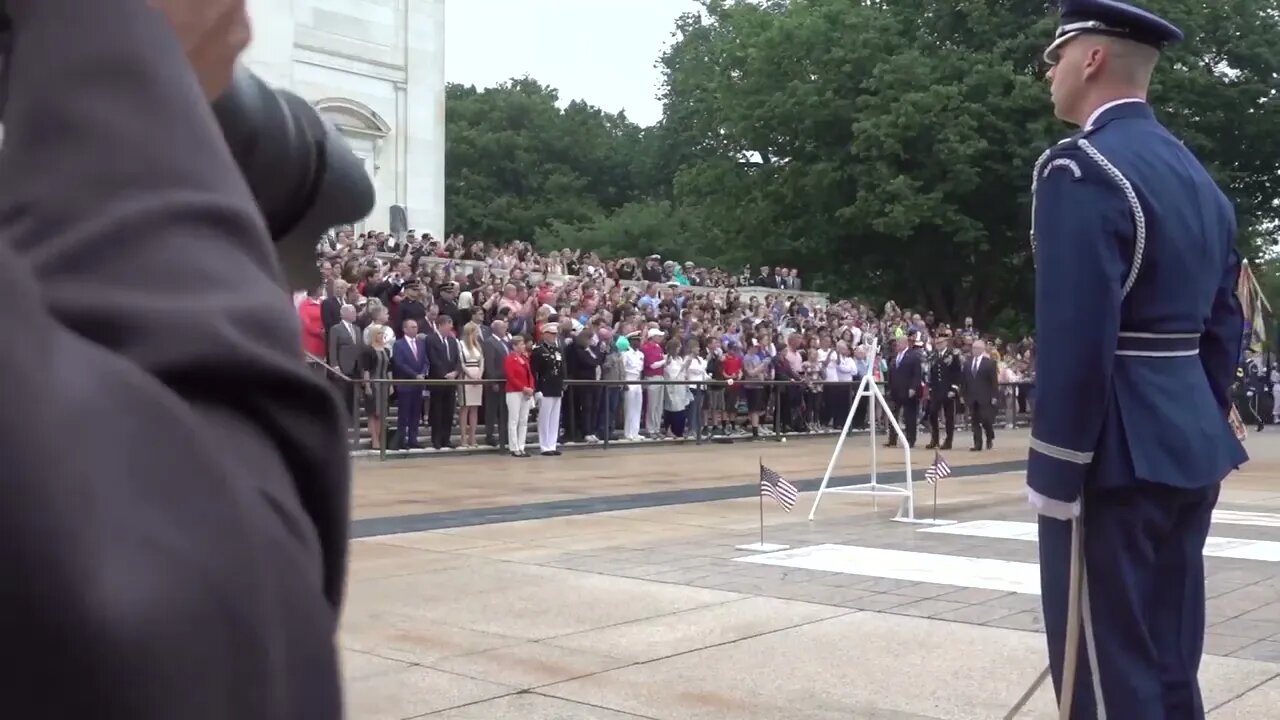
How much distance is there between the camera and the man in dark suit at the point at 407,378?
15.4 m

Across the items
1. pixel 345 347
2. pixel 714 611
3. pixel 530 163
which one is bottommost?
pixel 714 611

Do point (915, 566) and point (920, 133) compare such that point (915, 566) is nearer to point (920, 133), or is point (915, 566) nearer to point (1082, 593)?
point (1082, 593)

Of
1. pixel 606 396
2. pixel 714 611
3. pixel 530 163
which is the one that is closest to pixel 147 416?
pixel 714 611

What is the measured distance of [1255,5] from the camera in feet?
117

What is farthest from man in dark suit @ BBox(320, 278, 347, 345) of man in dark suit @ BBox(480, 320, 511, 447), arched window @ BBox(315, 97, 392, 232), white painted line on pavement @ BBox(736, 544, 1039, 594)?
arched window @ BBox(315, 97, 392, 232)

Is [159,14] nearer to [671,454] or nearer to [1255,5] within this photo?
[671,454]

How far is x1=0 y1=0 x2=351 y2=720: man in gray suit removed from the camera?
58 centimetres

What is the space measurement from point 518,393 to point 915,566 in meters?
9.14

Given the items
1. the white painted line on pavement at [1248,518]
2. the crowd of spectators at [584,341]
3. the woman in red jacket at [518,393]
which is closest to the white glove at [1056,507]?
the crowd of spectators at [584,341]

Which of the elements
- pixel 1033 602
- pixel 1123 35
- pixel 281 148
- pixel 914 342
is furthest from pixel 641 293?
pixel 281 148

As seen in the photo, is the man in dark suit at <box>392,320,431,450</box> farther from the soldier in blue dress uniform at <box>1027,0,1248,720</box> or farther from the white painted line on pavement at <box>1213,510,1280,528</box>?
the soldier in blue dress uniform at <box>1027,0,1248,720</box>

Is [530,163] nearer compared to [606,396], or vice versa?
[606,396]

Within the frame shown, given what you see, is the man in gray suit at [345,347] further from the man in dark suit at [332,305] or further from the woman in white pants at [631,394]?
the woman in white pants at [631,394]

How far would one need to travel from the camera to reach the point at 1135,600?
3.14 meters
